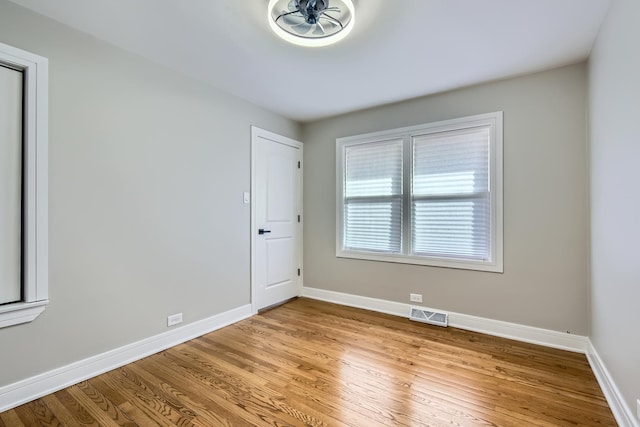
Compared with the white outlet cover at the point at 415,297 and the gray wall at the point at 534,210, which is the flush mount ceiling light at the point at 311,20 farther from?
the white outlet cover at the point at 415,297

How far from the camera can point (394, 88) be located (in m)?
3.01

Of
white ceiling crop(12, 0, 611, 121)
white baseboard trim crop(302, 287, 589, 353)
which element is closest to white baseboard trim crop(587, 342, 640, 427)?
white baseboard trim crop(302, 287, 589, 353)

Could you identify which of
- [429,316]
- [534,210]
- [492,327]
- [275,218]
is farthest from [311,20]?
[492,327]

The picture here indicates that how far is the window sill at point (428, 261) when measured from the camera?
2.88 m

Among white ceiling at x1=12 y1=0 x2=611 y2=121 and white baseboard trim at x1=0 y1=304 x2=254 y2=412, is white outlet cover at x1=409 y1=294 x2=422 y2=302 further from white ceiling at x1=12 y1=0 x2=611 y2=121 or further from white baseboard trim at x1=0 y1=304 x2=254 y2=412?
white ceiling at x1=12 y1=0 x2=611 y2=121

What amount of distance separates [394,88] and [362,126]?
0.74 m

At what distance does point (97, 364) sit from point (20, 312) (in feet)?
2.12

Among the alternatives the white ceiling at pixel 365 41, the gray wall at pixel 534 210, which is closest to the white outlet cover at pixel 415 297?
the gray wall at pixel 534 210

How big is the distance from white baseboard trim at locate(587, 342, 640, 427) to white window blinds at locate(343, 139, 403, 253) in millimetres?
1803

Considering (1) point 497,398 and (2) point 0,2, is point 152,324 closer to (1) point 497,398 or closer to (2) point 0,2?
(2) point 0,2

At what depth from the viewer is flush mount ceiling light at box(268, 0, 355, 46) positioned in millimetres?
1772

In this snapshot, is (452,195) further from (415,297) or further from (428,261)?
(415,297)

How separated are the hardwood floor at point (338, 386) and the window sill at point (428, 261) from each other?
660 mm

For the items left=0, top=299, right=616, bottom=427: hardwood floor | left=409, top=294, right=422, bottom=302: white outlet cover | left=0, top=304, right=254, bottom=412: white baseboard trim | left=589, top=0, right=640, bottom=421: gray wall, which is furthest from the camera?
left=409, top=294, right=422, bottom=302: white outlet cover
